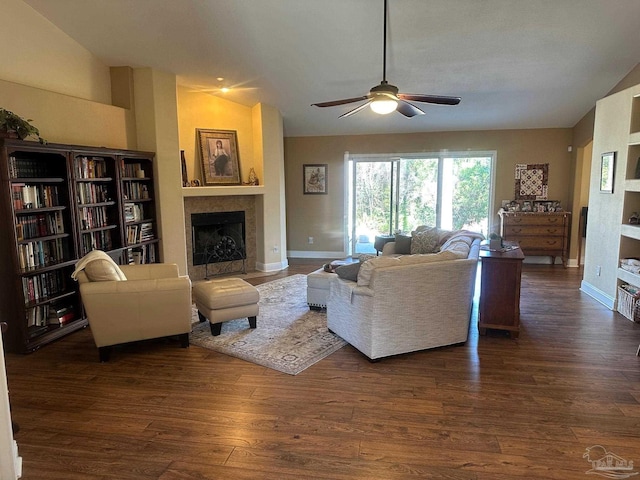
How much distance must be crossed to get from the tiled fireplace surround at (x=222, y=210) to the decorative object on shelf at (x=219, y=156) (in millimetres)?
318

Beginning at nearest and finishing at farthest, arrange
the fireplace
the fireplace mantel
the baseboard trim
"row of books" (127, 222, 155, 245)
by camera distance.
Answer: the baseboard trim
"row of books" (127, 222, 155, 245)
the fireplace mantel
the fireplace

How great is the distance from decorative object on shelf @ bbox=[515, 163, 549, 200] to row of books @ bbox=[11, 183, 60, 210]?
752cm

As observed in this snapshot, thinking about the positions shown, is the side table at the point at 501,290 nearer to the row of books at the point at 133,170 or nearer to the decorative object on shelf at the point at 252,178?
the decorative object on shelf at the point at 252,178

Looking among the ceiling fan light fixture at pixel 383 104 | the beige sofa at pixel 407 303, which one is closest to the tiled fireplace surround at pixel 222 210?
the beige sofa at pixel 407 303

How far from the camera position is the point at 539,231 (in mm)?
7594

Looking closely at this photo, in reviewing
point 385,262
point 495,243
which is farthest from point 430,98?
point 495,243

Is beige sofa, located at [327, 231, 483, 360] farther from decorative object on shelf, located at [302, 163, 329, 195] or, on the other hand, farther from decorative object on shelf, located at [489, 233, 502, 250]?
decorative object on shelf, located at [302, 163, 329, 195]

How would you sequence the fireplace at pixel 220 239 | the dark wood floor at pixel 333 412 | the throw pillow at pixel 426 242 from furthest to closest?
the fireplace at pixel 220 239, the throw pillow at pixel 426 242, the dark wood floor at pixel 333 412

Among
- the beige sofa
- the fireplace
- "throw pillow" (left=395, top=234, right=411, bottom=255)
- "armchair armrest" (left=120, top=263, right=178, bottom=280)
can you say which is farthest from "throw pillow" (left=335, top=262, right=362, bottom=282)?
the fireplace

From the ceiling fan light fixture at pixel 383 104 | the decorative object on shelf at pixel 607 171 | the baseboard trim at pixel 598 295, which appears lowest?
the baseboard trim at pixel 598 295

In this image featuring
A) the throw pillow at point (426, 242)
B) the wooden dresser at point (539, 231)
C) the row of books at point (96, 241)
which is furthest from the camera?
the wooden dresser at point (539, 231)

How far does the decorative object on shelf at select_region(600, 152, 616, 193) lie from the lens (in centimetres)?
518

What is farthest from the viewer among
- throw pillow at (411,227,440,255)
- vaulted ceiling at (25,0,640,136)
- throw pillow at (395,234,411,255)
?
throw pillow at (395,234,411,255)

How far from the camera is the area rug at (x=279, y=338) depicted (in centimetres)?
368
